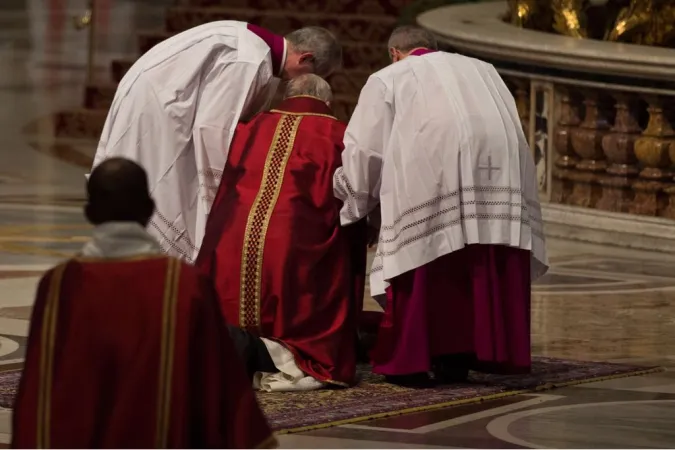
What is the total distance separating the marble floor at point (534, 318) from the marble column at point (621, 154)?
1.33ft

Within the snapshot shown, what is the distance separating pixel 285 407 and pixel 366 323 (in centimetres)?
84

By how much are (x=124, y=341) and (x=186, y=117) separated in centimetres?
344

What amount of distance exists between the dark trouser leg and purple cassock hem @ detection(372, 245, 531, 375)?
1.37 ft

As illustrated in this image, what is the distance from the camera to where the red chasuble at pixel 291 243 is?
7.29 metres

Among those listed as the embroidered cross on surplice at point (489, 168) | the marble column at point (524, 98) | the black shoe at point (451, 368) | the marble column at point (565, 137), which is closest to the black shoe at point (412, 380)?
the black shoe at point (451, 368)

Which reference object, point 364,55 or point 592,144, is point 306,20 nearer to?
point 364,55

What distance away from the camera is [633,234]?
36.7ft

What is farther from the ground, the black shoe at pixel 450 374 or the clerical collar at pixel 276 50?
the clerical collar at pixel 276 50

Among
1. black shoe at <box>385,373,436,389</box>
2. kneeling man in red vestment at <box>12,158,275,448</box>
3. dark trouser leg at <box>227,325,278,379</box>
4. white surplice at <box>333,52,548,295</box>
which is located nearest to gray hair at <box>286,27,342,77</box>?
white surplice at <box>333,52,548,295</box>

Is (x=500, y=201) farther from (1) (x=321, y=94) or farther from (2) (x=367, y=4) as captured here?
(2) (x=367, y=4)

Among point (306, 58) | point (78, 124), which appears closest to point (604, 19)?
point (78, 124)

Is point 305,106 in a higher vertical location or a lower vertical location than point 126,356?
higher

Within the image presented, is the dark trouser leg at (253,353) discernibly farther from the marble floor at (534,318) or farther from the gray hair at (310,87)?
the gray hair at (310,87)

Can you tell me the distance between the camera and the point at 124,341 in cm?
425
